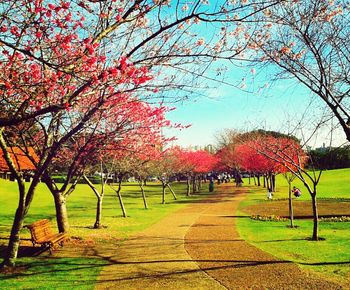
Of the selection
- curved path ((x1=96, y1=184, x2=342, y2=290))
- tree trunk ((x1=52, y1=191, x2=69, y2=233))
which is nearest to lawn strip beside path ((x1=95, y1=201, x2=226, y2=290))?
curved path ((x1=96, y1=184, x2=342, y2=290))

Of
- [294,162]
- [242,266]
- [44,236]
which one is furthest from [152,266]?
[294,162]

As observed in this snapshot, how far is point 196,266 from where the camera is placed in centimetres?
971

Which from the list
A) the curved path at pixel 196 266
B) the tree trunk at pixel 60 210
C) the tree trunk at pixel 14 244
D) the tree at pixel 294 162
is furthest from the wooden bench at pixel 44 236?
the tree at pixel 294 162

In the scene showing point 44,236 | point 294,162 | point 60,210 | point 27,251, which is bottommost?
point 27,251

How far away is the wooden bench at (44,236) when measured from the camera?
11.8 meters

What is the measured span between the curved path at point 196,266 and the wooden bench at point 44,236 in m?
1.64

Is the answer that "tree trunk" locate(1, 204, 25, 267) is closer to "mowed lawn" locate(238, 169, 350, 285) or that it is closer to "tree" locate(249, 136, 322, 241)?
"mowed lawn" locate(238, 169, 350, 285)

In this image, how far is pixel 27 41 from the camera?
7562 millimetres

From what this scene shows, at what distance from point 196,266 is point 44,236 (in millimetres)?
6156

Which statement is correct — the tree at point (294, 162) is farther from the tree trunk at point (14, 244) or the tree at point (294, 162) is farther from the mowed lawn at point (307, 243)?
the tree trunk at point (14, 244)

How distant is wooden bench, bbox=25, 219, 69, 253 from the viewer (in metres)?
11.8

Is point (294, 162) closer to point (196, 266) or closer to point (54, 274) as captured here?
point (196, 266)

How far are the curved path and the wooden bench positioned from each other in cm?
164

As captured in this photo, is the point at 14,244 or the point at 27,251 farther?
the point at 27,251
